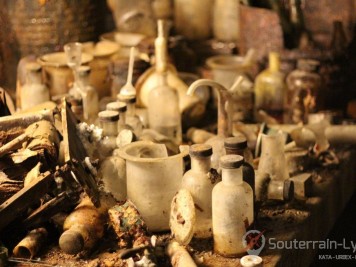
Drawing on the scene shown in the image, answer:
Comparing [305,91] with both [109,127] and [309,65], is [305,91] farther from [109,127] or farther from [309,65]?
[109,127]

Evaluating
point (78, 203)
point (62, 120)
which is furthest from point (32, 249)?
point (62, 120)

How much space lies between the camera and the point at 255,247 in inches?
79.3

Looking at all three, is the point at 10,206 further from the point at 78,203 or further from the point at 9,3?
the point at 9,3

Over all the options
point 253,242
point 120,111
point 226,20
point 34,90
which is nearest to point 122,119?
point 120,111

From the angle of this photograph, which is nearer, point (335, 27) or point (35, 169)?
point (35, 169)

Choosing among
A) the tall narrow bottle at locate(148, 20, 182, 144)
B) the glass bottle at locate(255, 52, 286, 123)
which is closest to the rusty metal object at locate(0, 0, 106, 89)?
the tall narrow bottle at locate(148, 20, 182, 144)

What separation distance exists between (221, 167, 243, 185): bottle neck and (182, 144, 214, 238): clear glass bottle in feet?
0.31

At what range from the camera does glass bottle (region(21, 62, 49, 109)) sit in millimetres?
2846

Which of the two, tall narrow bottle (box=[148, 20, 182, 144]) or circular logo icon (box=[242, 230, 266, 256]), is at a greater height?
tall narrow bottle (box=[148, 20, 182, 144])

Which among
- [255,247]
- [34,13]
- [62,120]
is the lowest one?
[255,247]

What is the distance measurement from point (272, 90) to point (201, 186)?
1.18 metres

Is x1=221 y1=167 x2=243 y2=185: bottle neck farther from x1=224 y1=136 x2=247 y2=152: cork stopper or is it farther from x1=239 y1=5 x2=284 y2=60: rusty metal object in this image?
x1=239 y1=5 x2=284 y2=60: rusty metal object

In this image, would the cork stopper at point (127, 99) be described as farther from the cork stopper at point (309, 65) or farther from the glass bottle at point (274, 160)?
the cork stopper at point (309, 65)

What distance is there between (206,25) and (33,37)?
36.4 inches
